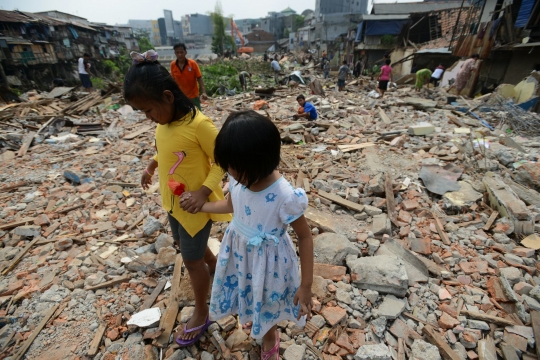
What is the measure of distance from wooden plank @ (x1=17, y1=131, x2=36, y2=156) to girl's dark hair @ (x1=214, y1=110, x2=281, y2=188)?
779 cm

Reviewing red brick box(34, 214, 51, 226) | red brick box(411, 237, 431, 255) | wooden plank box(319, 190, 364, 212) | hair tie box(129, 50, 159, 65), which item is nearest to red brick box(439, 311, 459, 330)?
red brick box(411, 237, 431, 255)

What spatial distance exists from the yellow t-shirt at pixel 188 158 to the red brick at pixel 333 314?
1.37 metres

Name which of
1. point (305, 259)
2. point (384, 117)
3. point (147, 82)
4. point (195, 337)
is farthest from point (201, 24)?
point (305, 259)

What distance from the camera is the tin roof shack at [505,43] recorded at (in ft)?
29.2

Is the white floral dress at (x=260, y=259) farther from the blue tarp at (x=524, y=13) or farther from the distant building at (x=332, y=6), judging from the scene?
the distant building at (x=332, y=6)

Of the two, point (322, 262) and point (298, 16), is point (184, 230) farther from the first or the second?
point (298, 16)

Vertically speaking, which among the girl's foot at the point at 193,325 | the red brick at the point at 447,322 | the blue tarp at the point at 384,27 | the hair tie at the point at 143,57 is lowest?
the red brick at the point at 447,322

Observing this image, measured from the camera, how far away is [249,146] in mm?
1150

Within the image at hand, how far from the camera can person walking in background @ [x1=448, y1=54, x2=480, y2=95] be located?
10.1m

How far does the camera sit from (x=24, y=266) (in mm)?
2918

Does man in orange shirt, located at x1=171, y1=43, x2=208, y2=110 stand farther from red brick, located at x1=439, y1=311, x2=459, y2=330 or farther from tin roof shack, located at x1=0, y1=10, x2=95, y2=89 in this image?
tin roof shack, located at x1=0, y1=10, x2=95, y2=89

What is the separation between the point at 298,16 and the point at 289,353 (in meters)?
73.7

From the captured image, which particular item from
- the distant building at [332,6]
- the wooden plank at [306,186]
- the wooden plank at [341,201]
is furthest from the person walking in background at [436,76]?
the distant building at [332,6]

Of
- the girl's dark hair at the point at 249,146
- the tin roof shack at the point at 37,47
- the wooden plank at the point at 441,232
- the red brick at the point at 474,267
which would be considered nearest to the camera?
the girl's dark hair at the point at 249,146
